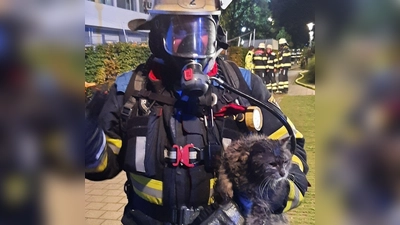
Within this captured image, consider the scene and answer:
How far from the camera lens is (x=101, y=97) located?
79cm

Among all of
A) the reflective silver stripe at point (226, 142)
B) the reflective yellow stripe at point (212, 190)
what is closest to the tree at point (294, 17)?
the reflective silver stripe at point (226, 142)

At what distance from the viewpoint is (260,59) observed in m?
1.73

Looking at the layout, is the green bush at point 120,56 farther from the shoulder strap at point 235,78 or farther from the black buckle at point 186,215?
the black buckle at point 186,215

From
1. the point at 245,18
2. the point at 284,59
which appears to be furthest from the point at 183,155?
the point at 245,18

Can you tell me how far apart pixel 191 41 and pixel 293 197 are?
1.47 feet

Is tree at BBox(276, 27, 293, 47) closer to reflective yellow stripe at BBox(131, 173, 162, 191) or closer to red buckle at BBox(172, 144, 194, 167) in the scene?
red buckle at BBox(172, 144, 194, 167)

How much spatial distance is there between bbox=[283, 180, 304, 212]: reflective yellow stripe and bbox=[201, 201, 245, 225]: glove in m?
0.12

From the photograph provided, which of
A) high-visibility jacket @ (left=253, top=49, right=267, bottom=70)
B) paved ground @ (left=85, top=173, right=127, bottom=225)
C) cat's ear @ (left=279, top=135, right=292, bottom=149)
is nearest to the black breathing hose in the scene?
cat's ear @ (left=279, top=135, right=292, bottom=149)

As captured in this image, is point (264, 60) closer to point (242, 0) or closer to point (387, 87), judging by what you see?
point (242, 0)

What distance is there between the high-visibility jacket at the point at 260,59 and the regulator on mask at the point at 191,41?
527 mm

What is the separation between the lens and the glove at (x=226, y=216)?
0.92 m

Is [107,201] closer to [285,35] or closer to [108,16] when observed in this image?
[108,16]

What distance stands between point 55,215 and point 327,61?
1.30 ft

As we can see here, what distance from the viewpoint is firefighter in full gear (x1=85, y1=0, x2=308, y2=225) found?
0.95 m
